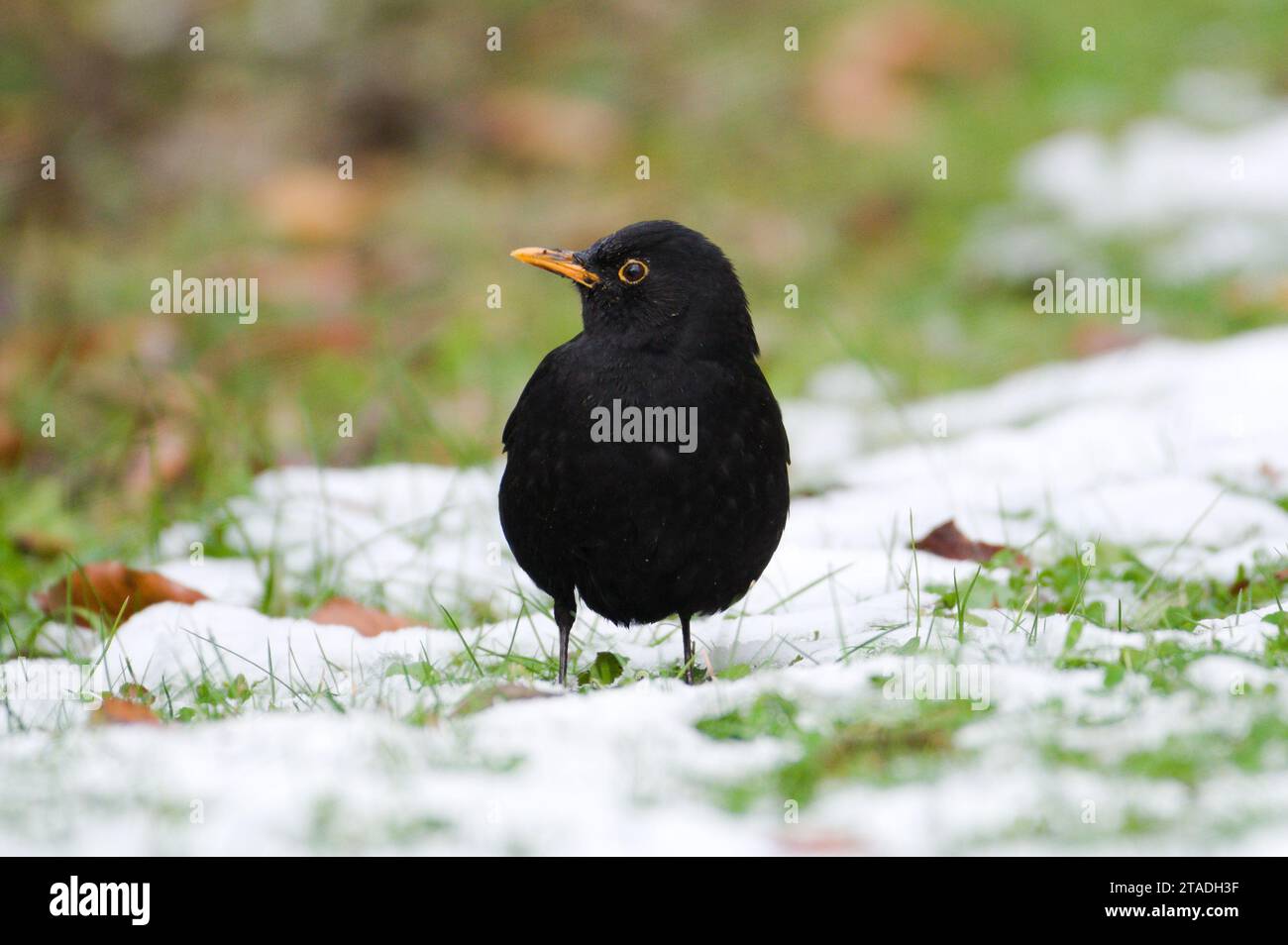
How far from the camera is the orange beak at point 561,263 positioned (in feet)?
13.1

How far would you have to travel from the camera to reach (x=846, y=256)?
8781 mm

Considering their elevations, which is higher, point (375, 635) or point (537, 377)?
point (537, 377)

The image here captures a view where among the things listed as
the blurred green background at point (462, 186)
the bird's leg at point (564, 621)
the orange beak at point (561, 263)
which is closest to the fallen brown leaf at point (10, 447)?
the blurred green background at point (462, 186)

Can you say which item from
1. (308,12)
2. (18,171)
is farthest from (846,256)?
(18,171)

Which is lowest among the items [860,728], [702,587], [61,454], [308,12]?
[860,728]

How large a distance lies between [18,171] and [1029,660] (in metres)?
7.42

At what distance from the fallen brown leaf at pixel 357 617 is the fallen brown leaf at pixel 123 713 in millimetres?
992

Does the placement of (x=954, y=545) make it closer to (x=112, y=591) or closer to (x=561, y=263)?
(x=561, y=263)

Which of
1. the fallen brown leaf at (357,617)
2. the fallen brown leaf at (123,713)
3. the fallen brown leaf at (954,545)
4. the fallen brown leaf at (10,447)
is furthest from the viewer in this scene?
the fallen brown leaf at (10,447)

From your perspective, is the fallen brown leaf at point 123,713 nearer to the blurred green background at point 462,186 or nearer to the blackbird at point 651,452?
the blackbird at point 651,452

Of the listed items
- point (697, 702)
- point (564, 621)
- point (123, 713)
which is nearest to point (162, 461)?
point (564, 621)

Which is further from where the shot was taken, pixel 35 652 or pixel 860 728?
pixel 35 652

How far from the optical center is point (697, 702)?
3.11 meters
